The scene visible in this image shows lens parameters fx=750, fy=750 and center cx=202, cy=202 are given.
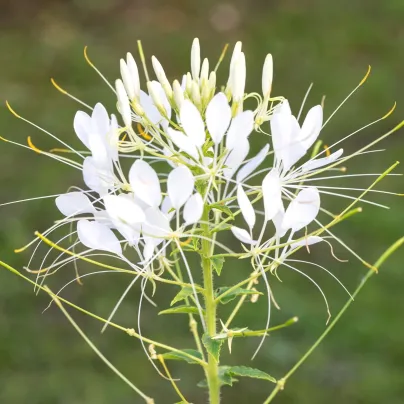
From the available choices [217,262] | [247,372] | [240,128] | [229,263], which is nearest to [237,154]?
[240,128]

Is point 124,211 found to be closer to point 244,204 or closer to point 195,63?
point 244,204

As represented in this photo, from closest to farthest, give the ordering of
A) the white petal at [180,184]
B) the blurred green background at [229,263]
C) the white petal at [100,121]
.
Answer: the white petal at [180,184], the white petal at [100,121], the blurred green background at [229,263]

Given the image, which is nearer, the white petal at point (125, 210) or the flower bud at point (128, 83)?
the white petal at point (125, 210)

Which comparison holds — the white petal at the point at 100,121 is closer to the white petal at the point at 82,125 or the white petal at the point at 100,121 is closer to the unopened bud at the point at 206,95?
the white petal at the point at 82,125

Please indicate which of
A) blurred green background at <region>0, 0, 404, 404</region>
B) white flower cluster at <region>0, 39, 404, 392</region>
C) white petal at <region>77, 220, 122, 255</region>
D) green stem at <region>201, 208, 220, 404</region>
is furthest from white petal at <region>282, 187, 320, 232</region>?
blurred green background at <region>0, 0, 404, 404</region>

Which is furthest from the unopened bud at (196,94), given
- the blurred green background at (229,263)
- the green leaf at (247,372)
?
the blurred green background at (229,263)

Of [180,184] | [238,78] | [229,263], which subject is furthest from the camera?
[229,263]

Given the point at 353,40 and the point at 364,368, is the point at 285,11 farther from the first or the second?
the point at 364,368
